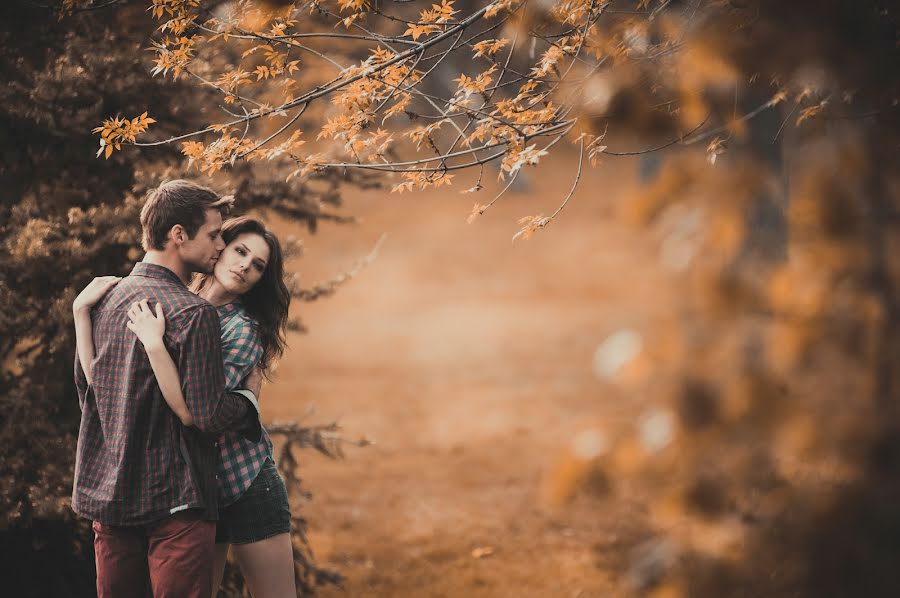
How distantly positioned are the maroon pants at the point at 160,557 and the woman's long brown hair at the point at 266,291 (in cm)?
67

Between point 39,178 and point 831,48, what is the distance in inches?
158

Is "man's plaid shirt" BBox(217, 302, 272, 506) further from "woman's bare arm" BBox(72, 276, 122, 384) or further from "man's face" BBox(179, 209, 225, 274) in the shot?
"woman's bare arm" BBox(72, 276, 122, 384)

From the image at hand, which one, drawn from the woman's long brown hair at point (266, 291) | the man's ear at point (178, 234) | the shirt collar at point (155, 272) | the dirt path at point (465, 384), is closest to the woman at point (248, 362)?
the woman's long brown hair at point (266, 291)

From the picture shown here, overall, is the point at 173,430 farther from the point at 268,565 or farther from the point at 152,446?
the point at 268,565

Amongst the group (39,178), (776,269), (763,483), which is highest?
(39,178)

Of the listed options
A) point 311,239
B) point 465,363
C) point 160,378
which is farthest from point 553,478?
point 311,239

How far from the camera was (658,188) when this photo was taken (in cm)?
111

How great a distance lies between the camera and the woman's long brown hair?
110 inches

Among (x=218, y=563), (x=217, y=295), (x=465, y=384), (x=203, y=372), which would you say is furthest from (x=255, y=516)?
(x=465, y=384)

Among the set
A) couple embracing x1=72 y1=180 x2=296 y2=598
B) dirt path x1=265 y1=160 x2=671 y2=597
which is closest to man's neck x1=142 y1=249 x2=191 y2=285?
couple embracing x1=72 y1=180 x2=296 y2=598

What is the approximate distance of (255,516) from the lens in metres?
2.59

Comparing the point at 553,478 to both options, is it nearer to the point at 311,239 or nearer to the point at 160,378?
the point at 160,378

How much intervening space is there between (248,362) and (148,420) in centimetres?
39

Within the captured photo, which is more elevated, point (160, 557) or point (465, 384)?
point (465, 384)
